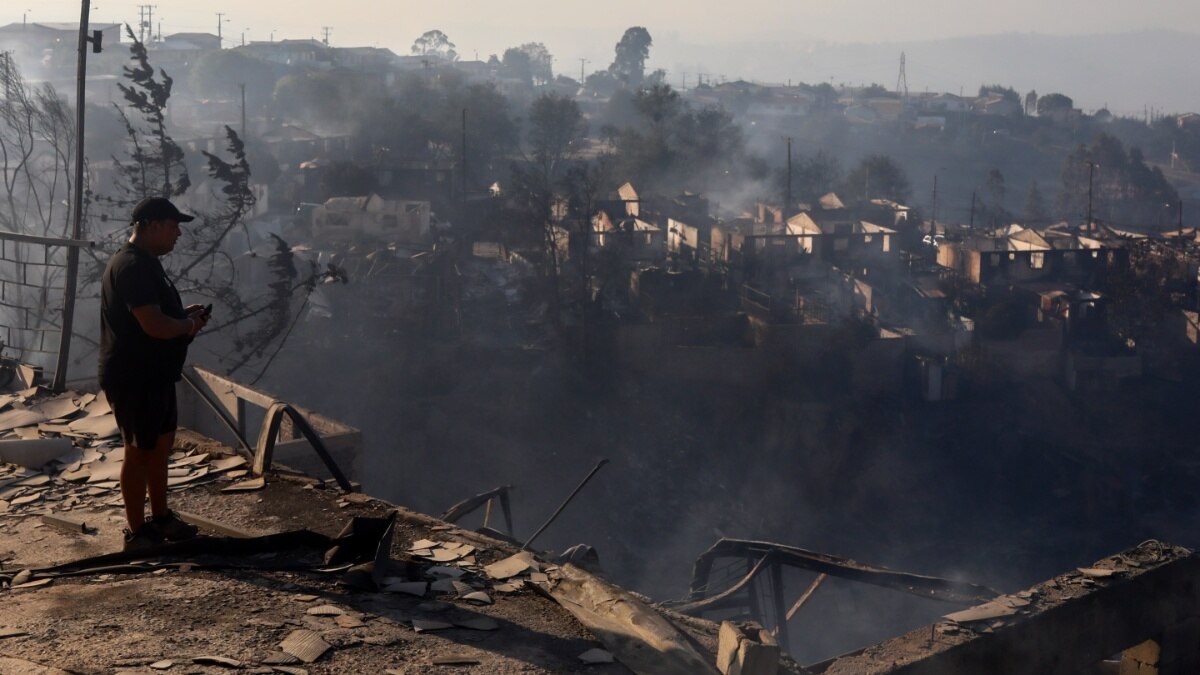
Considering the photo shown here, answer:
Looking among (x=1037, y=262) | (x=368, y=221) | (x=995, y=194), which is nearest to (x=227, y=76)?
(x=368, y=221)

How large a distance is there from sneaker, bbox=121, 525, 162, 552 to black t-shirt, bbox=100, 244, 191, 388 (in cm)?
49

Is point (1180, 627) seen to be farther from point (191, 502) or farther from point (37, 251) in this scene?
point (37, 251)

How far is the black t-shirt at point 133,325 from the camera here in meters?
3.38

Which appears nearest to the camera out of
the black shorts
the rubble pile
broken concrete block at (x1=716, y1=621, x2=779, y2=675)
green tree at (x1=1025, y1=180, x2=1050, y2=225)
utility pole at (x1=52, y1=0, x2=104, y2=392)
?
broken concrete block at (x1=716, y1=621, x2=779, y2=675)

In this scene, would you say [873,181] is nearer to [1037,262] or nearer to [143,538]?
[1037,262]

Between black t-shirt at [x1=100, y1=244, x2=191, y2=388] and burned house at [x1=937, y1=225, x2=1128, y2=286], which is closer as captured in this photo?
black t-shirt at [x1=100, y1=244, x2=191, y2=388]

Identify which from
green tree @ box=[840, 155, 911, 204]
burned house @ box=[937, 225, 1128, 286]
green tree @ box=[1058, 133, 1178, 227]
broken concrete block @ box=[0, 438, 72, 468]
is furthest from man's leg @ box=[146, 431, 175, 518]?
green tree @ box=[1058, 133, 1178, 227]

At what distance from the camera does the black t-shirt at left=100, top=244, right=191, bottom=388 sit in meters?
3.38

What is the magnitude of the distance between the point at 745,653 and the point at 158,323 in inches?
80.9

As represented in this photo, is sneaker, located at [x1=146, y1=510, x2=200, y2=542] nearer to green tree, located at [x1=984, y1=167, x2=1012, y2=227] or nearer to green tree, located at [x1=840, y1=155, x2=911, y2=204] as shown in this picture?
green tree, located at [x1=840, y1=155, x2=911, y2=204]

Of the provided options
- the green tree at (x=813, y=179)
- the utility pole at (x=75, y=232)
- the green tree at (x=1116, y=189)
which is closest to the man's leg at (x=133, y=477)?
the utility pole at (x=75, y=232)

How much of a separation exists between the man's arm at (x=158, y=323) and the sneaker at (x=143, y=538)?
656mm

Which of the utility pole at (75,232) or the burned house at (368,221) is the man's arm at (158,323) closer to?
the utility pole at (75,232)

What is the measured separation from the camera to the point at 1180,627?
5.86 metres
